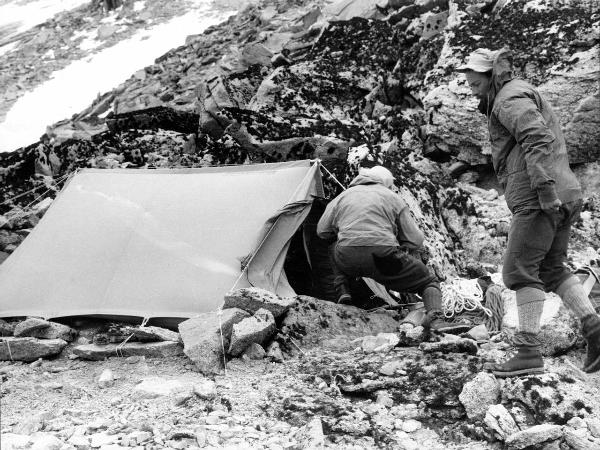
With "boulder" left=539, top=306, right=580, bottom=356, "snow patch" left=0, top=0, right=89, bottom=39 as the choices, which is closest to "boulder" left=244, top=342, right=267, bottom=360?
"boulder" left=539, top=306, right=580, bottom=356

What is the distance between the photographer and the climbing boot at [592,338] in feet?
14.6

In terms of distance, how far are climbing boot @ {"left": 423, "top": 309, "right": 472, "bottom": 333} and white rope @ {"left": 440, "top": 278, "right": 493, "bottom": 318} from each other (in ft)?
1.38

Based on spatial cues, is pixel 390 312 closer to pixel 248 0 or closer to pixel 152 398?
pixel 152 398

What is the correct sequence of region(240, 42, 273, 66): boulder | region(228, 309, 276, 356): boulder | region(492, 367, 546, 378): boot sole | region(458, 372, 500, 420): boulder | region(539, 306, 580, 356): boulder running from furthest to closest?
region(240, 42, 273, 66): boulder → region(228, 309, 276, 356): boulder → region(539, 306, 580, 356): boulder → region(492, 367, 546, 378): boot sole → region(458, 372, 500, 420): boulder

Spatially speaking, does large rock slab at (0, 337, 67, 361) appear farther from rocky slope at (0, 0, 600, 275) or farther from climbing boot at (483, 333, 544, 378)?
climbing boot at (483, 333, 544, 378)

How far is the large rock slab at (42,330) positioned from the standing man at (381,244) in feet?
7.67

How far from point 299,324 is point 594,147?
5.40 metres

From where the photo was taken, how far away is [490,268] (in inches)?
299

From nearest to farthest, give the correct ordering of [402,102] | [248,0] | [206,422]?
[206,422]
[402,102]
[248,0]

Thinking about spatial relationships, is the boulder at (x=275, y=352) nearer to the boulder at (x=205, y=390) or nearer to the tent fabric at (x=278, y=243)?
the boulder at (x=205, y=390)

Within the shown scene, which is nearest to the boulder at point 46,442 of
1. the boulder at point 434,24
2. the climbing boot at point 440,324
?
the climbing boot at point 440,324

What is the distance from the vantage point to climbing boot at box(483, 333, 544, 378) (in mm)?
4320

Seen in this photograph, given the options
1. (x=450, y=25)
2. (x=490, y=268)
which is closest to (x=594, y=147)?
(x=490, y=268)

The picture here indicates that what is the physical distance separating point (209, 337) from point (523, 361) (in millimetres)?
2161
